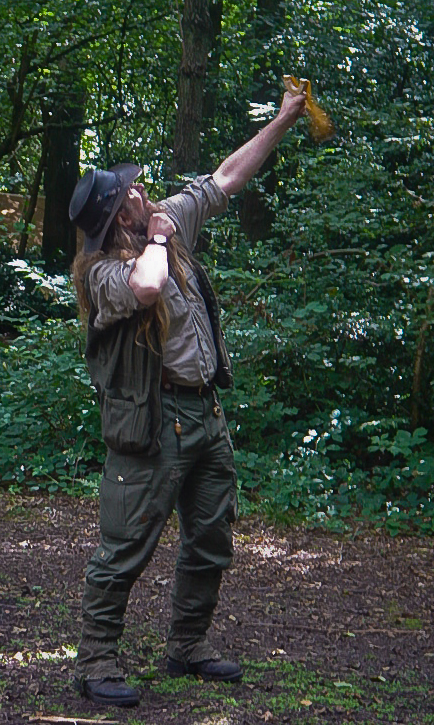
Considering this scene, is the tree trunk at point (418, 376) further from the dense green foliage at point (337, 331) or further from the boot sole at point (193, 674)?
the boot sole at point (193, 674)

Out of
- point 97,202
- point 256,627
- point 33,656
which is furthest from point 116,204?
point 256,627

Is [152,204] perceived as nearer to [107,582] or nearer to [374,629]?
[107,582]

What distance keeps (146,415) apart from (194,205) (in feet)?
3.43

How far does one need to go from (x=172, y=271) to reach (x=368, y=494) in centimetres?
407

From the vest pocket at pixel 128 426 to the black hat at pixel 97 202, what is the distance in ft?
2.10

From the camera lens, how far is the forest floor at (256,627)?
375cm

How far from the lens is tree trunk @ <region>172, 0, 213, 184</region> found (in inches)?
375

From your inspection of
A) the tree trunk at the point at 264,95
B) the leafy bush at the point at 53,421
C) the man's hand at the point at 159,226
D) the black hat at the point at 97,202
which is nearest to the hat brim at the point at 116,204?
the black hat at the point at 97,202

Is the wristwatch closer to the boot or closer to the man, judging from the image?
the man

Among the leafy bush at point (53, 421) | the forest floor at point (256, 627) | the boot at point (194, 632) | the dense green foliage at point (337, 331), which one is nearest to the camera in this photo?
the forest floor at point (256, 627)

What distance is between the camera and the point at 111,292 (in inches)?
145

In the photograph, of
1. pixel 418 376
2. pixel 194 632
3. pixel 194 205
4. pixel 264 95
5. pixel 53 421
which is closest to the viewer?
pixel 194 632

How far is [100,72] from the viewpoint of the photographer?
53.4ft

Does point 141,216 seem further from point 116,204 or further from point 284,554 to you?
point 284,554
